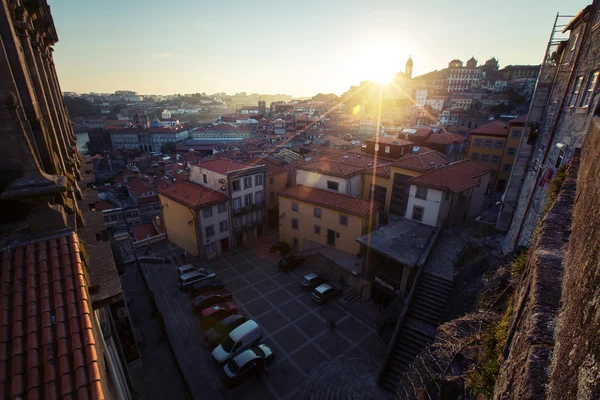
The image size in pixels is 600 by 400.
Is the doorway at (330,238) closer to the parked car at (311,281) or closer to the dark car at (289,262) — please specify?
the dark car at (289,262)

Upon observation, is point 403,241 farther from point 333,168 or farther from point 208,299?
point 208,299

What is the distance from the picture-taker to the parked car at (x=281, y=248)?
1165 inches

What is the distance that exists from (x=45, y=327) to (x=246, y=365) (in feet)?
45.5

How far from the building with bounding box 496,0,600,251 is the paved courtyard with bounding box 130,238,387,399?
11578mm

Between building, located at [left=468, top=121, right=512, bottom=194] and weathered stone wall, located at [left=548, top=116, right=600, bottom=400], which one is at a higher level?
weathered stone wall, located at [left=548, top=116, right=600, bottom=400]

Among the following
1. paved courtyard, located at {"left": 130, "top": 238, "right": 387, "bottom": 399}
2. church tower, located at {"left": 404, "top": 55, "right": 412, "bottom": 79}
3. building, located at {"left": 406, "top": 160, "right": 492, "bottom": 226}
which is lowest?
paved courtyard, located at {"left": 130, "top": 238, "right": 387, "bottom": 399}

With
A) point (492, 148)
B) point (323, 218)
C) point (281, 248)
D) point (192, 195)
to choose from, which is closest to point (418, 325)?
point (323, 218)

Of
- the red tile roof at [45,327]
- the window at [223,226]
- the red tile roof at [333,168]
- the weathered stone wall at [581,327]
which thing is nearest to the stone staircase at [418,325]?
the red tile roof at [333,168]

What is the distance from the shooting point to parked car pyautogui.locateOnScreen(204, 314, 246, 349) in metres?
18.5

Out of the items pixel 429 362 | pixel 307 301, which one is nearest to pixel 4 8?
pixel 429 362

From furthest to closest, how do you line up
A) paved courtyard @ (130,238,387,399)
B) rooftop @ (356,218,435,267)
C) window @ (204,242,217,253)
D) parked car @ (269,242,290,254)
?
parked car @ (269,242,290,254) < window @ (204,242,217,253) < rooftop @ (356,218,435,267) < paved courtyard @ (130,238,387,399)

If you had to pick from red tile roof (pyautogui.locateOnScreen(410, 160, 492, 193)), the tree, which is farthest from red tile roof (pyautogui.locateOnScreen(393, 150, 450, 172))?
the tree

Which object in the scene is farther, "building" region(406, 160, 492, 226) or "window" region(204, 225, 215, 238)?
"window" region(204, 225, 215, 238)

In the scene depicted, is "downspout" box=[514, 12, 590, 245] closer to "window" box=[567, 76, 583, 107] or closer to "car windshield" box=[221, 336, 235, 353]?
"window" box=[567, 76, 583, 107]
